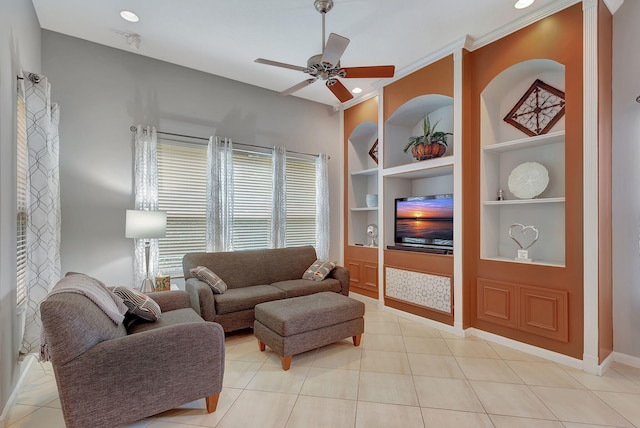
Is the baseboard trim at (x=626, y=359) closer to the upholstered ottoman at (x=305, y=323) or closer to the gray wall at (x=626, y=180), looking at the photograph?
the gray wall at (x=626, y=180)

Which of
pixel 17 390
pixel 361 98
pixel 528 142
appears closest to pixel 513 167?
pixel 528 142

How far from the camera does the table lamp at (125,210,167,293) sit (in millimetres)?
3012

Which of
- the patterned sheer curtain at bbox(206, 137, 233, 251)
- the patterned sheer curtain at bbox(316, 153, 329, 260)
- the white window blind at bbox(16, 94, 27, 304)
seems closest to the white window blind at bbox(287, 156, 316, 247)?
the patterned sheer curtain at bbox(316, 153, 329, 260)

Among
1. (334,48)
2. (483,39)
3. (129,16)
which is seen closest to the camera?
(334,48)

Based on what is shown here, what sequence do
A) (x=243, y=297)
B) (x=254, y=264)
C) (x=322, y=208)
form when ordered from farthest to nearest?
(x=322, y=208), (x=254, y=264), (x=243, y=297)

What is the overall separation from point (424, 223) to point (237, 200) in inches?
102

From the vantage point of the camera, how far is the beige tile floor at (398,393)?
1955 mm

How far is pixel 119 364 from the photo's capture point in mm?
1696

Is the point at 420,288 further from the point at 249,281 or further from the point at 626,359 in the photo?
the point at 249,281

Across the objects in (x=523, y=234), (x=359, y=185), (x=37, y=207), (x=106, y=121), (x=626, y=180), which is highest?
(x=106, y=121)

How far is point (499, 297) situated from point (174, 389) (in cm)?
308

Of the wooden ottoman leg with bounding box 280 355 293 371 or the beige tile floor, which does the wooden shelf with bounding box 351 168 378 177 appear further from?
the wooden ottoman leg with bounding box 280 355 293 371

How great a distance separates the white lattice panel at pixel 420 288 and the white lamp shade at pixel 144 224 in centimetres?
292

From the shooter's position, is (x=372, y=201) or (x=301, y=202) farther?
(x=301, y=202)
